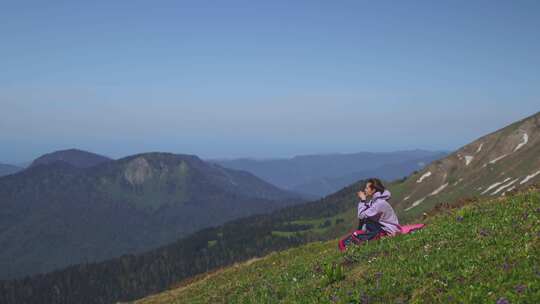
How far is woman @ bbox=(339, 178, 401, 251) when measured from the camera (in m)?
20.7

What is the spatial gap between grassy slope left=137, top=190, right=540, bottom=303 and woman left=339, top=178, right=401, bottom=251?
133 centimetres

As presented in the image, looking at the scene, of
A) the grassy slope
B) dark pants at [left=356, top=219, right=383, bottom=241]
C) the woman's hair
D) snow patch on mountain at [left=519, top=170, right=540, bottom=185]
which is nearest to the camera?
the grassy slope

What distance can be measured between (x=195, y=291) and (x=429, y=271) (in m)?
18.6

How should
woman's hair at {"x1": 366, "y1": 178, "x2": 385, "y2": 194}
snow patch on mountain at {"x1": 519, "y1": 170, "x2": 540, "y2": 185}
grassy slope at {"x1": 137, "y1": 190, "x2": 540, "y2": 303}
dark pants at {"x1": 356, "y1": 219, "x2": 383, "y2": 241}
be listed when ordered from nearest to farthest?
grassy slope at {"x1": 137, "y1": 190, "x2": 540, "y2": 303} → woman's hair at {"x1": 366, "y1": 178, "x2": 385, "y2": 194} → dark pants at {"x1": 356, "y1": 219, "x2": 383, "y2": 241} → snow patch on mountain at {"x1": 519, "y1": 170, "x2": 540, "y2": 185}

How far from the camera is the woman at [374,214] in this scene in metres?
20.7

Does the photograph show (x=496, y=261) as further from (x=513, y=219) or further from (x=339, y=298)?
(x=513, y=219)

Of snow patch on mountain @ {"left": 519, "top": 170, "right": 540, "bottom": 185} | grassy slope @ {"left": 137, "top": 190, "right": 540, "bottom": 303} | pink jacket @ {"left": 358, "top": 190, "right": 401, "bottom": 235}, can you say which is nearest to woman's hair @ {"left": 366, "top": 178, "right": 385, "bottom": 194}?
pink jacket @ {"left": 358, "top": 190, "right": 401, "bottom": 235}

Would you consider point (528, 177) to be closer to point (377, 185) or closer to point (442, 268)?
point (377, 185)

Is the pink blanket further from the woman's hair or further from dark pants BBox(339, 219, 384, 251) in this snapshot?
the woman's hair

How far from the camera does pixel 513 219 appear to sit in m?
17.3

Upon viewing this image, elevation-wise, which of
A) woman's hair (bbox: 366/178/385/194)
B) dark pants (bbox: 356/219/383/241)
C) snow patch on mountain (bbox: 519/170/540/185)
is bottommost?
snow patch on mountain (bbox: 519/170/540/185)

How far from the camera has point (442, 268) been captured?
1342 cm

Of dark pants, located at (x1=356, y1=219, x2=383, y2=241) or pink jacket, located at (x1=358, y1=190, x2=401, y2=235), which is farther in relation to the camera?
dark pants, located at (x1=356, y1=219, x2=383, y2=241)

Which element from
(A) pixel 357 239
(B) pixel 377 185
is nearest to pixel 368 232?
(A) pixel 357 239
